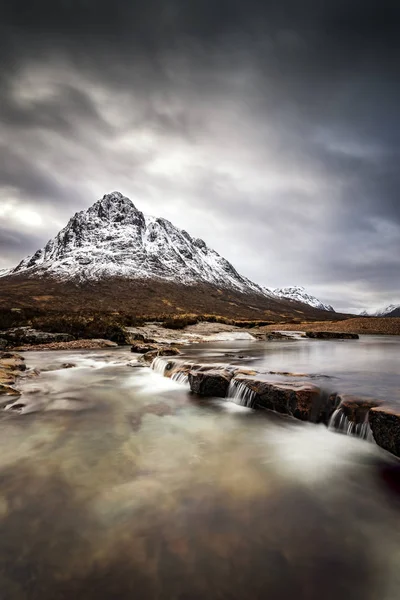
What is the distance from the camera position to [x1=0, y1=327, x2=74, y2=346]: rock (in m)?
25.3

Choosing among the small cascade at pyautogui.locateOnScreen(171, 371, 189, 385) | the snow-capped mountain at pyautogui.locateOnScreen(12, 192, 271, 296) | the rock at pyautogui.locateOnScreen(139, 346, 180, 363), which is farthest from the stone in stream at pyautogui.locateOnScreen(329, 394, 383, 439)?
the snow-capped mountain at pyautogui.locateOnScreen(12, 192, 271, 296)

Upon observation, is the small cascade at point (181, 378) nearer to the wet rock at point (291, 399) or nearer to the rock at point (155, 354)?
the wet rock at point (291, 399)

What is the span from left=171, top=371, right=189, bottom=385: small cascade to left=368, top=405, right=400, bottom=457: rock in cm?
736

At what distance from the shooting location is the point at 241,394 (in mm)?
9820

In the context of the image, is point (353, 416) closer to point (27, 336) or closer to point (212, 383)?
point (212, 383)

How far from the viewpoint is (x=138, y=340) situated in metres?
32.1

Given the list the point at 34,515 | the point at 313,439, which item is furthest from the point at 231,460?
the point at 34,515

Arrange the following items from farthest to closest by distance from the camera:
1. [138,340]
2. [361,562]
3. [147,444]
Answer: [138,340], [147,444], [361,562]

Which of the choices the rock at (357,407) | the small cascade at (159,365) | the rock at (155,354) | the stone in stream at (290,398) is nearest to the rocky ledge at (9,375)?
the small cascade at (159,365)

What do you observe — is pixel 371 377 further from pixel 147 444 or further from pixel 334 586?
pixel 334 586

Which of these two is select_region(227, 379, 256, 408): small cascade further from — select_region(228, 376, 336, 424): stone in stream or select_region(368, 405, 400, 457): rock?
select_region(368, 405, 400, 457): rock

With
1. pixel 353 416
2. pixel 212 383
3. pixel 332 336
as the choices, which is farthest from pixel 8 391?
pixel 332 336

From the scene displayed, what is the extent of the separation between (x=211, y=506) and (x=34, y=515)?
2508 mm

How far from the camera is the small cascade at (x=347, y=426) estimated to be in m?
6.55
